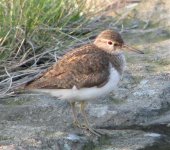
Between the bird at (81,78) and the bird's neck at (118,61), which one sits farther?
the bird's neck at (118,61)

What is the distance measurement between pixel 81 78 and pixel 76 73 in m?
0.06

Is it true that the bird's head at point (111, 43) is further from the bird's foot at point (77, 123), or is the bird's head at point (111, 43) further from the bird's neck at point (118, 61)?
the bird's foot at point (77, 123)

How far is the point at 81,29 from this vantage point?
744 centimetres

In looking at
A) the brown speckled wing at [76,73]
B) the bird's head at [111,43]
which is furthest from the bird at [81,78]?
the bird's head at [111,43]

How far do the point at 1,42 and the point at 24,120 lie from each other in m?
1.19

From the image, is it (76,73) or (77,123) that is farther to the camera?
(77,123)

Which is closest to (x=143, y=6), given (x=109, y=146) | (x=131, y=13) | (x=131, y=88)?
(x=131, y=13)

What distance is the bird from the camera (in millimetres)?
5078

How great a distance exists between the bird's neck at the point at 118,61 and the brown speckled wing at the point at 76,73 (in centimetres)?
9

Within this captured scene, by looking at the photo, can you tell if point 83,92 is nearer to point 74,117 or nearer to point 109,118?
point 74,117

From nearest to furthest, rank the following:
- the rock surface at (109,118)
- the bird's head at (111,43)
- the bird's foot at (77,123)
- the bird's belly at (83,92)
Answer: the rock surface at (109,118) → the bird's belly at (83,92) → the bird's foot at (77,123) → the bird's head at (111,43)

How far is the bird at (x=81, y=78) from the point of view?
16.7 feet

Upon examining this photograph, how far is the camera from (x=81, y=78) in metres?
5.13

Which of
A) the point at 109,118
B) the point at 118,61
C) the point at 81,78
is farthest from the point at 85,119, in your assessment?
the point at 118,61
